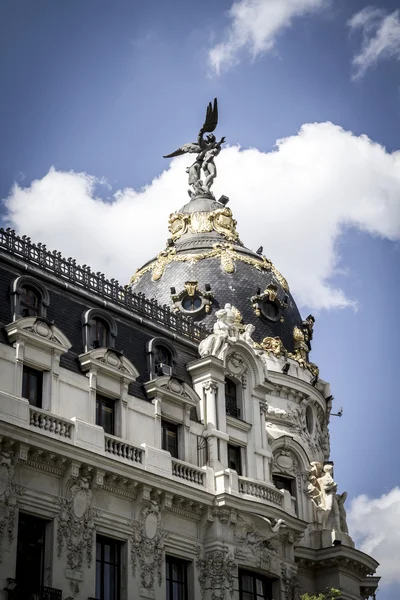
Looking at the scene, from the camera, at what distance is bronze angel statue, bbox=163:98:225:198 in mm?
62344

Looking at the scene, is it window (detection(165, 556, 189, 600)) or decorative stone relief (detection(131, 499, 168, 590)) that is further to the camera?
window (detection(165, 556, 189, 600))

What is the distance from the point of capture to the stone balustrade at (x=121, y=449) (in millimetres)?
40219

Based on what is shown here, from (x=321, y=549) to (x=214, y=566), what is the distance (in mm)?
→ 9553

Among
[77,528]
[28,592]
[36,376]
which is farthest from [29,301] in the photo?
[28,592]

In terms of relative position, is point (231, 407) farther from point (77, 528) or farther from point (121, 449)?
point (77, 528)

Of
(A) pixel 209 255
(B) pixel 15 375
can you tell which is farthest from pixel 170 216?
(B) pixel 15 375

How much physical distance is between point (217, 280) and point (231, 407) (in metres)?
9.51

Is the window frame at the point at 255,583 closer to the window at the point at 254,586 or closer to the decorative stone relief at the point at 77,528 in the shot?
the window at the point at 254,586

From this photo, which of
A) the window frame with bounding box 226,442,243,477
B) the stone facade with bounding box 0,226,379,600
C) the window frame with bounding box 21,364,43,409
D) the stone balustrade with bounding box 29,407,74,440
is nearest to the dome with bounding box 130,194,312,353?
the stone facade with bounding box 0,226,379,600

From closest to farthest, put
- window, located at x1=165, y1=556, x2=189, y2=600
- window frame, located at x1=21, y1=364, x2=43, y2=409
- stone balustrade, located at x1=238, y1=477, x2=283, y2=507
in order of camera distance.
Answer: window frame, located at x1=21, y1=364, x2=43, y2=409 → window, located at x1=165, y1=556, x2=189, y2=600 → stone balustrade, located at x1=238, y1=477, x2=283, y2=507

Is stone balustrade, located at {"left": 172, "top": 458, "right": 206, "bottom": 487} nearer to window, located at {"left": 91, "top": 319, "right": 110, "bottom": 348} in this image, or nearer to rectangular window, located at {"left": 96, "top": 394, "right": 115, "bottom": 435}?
rectangular window, located at {"left": 96, "top": 394, "right": 115, "bottom": 435}

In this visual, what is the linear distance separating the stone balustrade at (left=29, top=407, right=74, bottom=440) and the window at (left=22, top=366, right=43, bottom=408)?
1159 mm

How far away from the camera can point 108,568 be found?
39.3m

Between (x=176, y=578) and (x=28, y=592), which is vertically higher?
(x=176, y=578)
